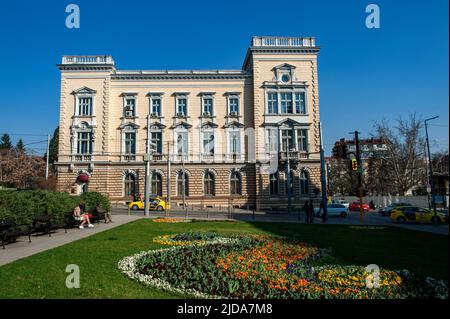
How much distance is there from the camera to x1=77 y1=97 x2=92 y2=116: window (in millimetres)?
47500

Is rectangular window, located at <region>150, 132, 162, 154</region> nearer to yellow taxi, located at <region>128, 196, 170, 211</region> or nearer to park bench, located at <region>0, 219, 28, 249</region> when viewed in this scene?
yellow taxi, located at <region>128, 196, 170, 211</region>

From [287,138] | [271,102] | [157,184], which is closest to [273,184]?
[287,138]

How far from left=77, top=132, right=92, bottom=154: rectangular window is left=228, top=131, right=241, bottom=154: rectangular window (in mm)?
19755

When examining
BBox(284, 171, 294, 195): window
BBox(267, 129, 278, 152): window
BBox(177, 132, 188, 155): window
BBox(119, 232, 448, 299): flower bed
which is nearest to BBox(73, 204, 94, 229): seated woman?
BBox(119, 232, 448, 299): flower bed

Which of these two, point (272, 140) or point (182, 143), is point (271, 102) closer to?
point (272, 140)

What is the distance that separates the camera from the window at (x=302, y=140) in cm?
4712

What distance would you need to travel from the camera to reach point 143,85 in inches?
1906

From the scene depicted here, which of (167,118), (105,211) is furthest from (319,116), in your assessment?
(105,211)

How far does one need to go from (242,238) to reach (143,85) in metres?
37.8

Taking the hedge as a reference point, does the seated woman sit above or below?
below

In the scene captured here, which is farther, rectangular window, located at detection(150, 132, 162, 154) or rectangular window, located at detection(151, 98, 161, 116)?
rectangular window, located at detection(151, 98, 161, 116)

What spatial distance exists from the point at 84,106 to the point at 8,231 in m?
36.2

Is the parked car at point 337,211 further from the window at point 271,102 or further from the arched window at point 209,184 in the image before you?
the window at point 271,102

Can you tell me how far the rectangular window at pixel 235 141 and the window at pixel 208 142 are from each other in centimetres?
261
